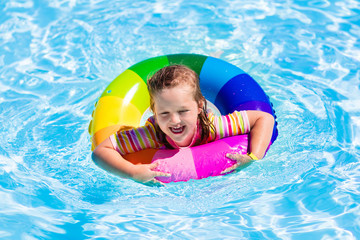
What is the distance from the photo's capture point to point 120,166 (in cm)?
346

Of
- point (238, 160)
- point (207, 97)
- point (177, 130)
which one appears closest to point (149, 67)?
point (207, 97)

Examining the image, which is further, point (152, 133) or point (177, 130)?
point (152, 133)

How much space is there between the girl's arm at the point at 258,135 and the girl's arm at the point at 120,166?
54 cm

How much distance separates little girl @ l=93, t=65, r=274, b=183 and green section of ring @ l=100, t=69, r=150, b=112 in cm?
44

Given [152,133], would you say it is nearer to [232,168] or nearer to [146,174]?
[146,174]

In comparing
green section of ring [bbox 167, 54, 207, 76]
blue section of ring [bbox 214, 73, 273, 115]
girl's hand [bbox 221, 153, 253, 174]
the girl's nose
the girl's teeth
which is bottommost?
girl's hand [bbox 221, 153, 253, 174]

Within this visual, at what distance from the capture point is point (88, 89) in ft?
16.8

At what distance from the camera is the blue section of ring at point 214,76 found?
4152mm

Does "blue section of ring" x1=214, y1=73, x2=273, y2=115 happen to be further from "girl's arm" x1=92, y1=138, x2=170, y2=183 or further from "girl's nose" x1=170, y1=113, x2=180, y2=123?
"girl's arm" x1=92, y1=138, x2=170, y2=183

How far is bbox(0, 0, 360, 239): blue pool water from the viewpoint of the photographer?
356cm

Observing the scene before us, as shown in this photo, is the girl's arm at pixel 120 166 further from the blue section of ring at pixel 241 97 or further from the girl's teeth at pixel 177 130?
the blue section of ring at pixel 241 97

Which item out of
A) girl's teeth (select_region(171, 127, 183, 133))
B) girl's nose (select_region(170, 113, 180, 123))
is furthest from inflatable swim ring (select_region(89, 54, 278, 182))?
girl's nose (select_region(170, 113, 180, 123))

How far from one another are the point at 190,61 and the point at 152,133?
985 millimetres

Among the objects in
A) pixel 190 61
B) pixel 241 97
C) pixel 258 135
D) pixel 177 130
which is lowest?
pixel 258 135
